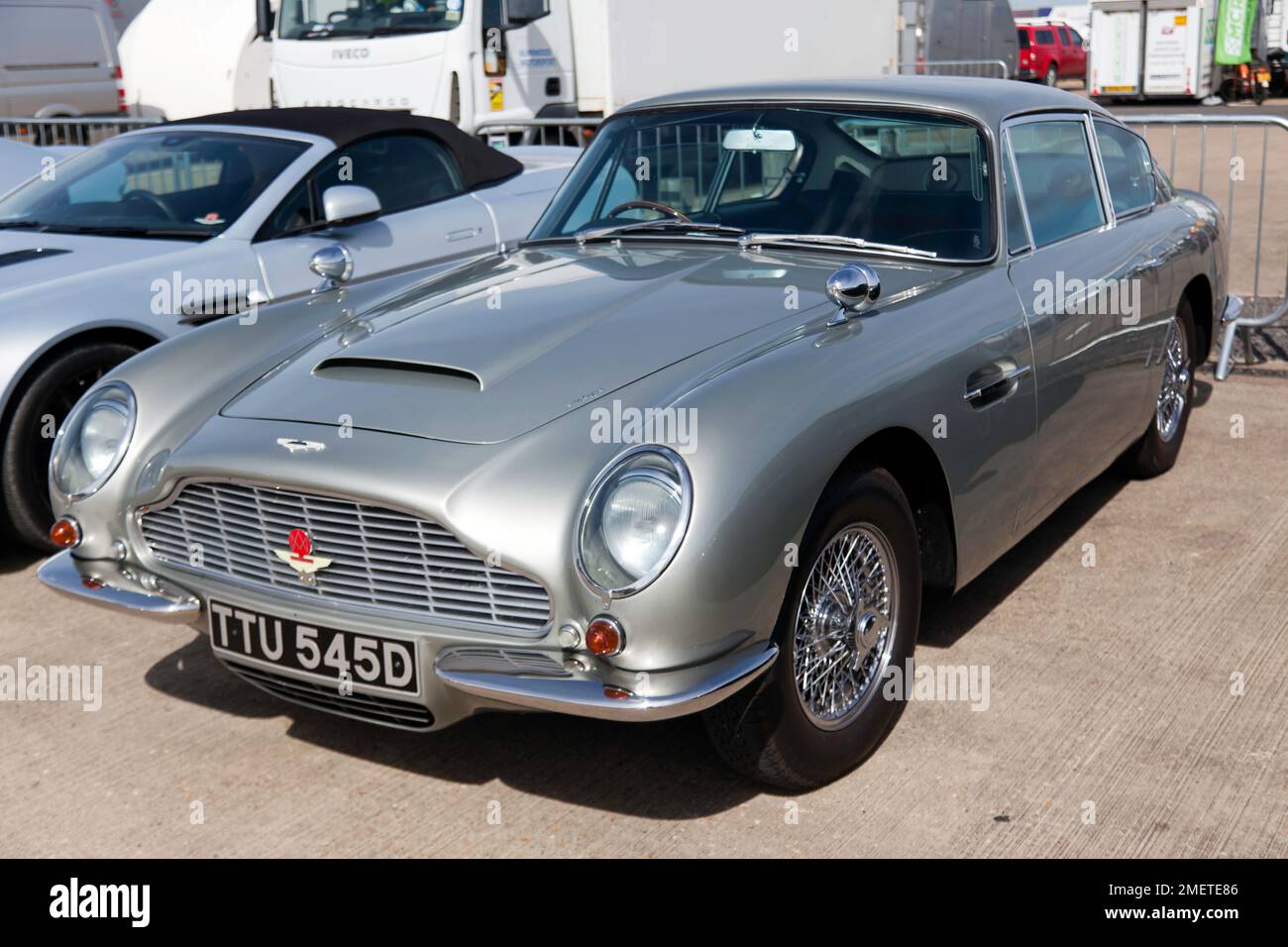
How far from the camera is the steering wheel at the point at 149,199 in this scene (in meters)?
5.98

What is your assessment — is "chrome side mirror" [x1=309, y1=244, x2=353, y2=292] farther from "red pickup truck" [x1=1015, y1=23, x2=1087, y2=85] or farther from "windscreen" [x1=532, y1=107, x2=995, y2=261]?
"red pickup truck" [x1=1015, y1=23, x2=1087, y2=85]

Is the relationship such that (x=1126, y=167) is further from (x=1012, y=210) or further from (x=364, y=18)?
(x=364, y=18)

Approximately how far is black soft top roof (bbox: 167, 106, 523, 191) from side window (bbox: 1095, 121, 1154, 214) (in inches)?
122

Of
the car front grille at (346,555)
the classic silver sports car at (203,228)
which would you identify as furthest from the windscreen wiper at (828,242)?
the car front grille at (346,555)

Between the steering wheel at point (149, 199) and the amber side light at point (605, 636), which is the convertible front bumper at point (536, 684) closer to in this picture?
the amber side light at point (605, 636)

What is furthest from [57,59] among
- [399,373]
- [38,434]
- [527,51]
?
[399,373]

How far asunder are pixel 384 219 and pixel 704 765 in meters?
3.70

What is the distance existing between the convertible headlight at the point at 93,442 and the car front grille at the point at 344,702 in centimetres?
66

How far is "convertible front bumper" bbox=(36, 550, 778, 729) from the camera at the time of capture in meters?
2.82

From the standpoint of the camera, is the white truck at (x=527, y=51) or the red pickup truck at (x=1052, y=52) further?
the red pickup truck at (x=1052, y=52)

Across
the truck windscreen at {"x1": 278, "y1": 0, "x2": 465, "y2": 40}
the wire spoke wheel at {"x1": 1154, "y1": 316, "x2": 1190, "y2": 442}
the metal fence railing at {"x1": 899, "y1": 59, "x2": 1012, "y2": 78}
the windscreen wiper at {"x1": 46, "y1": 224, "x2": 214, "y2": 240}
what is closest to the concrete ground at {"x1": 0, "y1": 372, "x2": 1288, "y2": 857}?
the wire spoke wheel at {"x1": 1154, "y1": 316, "x2": 1190, "y2": 442}

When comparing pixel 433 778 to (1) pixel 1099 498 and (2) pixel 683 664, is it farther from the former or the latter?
(1) pixel 1099 498
